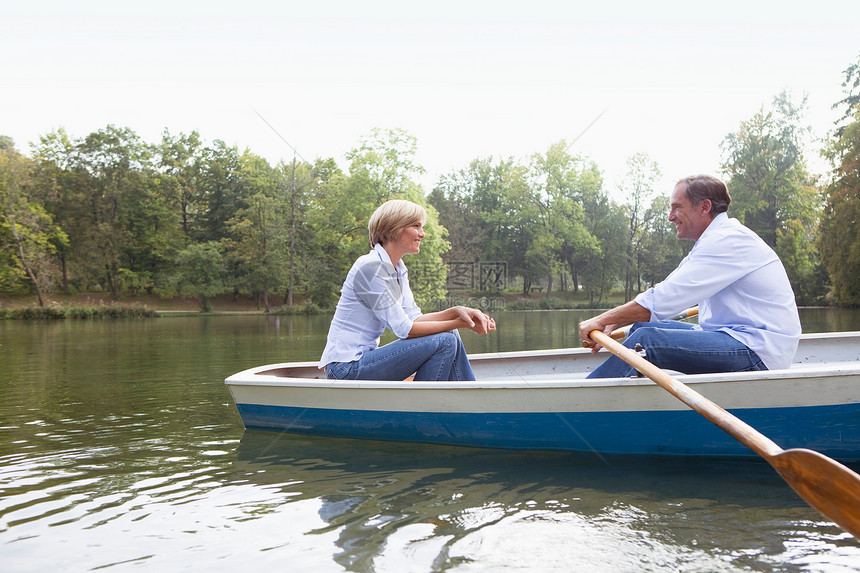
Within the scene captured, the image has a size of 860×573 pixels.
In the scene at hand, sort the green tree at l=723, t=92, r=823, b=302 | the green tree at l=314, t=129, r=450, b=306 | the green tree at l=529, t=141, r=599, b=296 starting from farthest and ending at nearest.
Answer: the green tree at l=529, t=141, r=599, b=296
the green tree at l=723, t=92, r=823, b=302
the green tree at l=314, t=129, r=450, b=306

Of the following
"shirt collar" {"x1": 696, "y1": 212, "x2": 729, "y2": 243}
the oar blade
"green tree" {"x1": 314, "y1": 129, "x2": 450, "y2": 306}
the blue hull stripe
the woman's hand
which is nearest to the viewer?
the oar blade

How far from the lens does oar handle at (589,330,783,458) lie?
2764mm

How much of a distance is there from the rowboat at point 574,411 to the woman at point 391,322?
16cm

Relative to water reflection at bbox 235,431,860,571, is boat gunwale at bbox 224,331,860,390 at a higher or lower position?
higher

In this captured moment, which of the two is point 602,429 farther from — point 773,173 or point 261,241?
point 773,173

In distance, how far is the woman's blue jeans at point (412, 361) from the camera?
4145 mm

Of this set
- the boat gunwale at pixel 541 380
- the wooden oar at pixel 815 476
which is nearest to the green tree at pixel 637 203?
the boat gunwale at pixel 541 380

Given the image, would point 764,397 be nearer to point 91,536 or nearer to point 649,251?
point 91,536

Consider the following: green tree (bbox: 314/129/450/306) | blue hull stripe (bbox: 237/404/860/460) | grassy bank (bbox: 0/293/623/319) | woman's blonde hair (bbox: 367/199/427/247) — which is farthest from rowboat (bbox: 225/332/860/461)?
green tree (bbox: 314/129/450/306)

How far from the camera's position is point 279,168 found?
137ft

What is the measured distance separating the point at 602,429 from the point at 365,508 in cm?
144

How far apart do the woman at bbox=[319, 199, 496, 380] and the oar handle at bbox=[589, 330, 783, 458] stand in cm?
75

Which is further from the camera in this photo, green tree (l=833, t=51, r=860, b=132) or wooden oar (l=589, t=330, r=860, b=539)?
green tree (l=833, t=51, r=860, b=132)

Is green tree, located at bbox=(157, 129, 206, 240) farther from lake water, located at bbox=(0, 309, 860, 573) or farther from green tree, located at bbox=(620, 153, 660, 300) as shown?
lake water, located at bbox=(0, 309, 860, 573)
